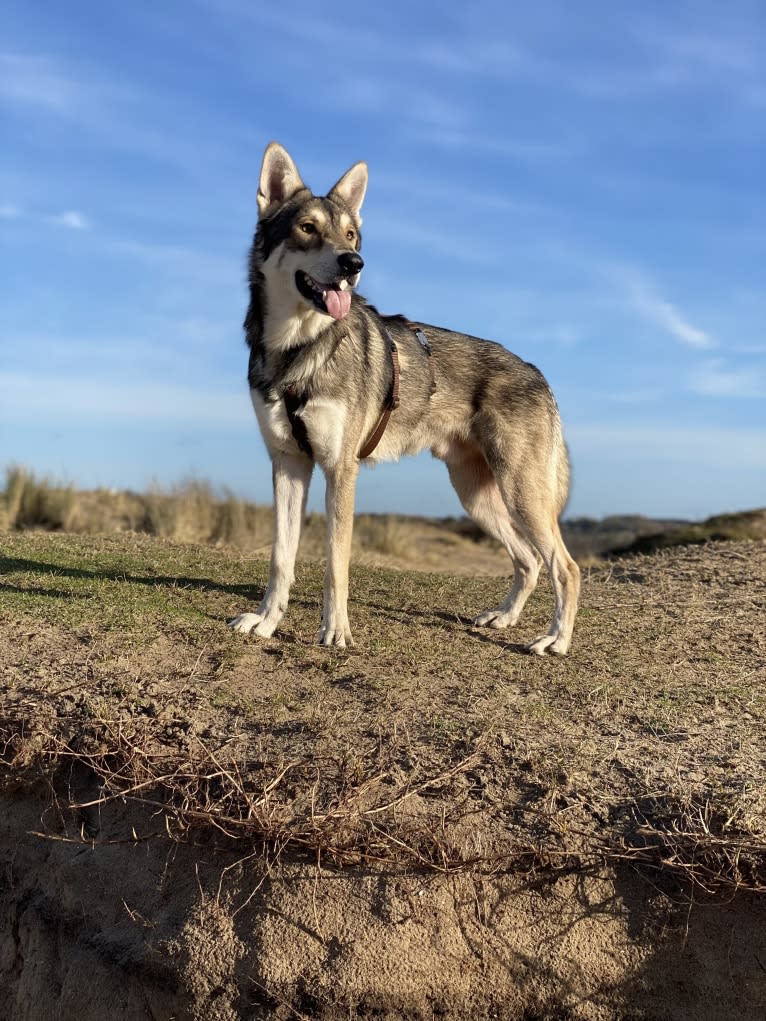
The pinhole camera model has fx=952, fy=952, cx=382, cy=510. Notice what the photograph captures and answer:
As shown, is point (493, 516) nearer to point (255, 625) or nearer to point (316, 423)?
point (316, 423)

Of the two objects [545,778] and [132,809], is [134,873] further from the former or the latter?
[545,778]

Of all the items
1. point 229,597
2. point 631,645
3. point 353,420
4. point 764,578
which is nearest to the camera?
point 353,420

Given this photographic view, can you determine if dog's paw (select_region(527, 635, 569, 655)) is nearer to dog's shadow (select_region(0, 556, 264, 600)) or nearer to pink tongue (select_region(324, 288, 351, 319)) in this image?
dog's shadow (select_region(0, 556, 264, 600))

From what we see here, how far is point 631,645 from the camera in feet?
22.0

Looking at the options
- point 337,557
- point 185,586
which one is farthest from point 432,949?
point 185,586

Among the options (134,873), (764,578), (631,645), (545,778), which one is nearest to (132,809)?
(134,873)

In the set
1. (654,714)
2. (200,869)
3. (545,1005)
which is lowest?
(545,1005)

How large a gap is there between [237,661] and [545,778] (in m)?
2.11

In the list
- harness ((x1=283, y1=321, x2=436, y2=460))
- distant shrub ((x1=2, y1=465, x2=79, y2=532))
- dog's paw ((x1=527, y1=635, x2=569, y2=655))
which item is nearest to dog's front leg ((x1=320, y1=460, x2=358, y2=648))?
harness ((x1=283, y1=321, x2=436, y2=460))

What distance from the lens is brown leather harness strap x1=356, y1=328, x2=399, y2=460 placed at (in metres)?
6.74

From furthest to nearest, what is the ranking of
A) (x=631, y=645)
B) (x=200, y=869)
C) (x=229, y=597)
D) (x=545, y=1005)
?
(x=229, y=597), (x=631, y=645), (x=200, y=869), (x=545, y=1005)

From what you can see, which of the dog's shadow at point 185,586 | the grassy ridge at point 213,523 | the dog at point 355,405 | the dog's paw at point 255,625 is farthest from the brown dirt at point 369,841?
the grassy ridge at point 213,523

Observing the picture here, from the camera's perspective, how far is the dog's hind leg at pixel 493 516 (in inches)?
287

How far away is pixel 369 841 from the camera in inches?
160
